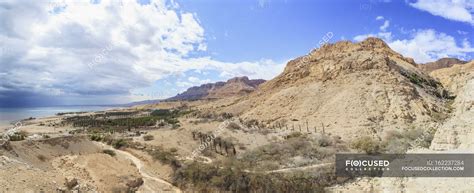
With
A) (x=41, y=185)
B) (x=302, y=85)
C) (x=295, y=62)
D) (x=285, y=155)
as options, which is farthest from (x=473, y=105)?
(x=295, y=62)

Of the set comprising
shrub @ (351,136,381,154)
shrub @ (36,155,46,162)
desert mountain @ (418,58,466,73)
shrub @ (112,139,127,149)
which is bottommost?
shrub @ (351,136,381,154)

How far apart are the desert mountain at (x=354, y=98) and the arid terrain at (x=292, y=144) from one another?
0.15 metres

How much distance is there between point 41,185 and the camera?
19.8m

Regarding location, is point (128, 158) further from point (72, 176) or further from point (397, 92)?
point (397, 92)

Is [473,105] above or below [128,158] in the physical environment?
above

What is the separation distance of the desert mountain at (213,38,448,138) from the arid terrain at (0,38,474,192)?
0.51ft

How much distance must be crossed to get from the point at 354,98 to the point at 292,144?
19.4 meters

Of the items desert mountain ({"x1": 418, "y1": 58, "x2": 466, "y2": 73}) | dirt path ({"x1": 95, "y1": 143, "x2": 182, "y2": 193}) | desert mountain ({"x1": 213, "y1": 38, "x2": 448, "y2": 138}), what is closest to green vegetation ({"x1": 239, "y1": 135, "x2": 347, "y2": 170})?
desert mountain ({"x1": 213, "y1": 38, "x2": 448, "y2": 138})

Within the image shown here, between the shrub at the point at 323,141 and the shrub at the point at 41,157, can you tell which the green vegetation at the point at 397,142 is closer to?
the shrub at the point at 323,141

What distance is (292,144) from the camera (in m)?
37.3

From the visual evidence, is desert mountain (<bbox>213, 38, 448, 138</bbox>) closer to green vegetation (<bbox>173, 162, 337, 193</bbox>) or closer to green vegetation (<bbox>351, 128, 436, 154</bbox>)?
green vegetation (<bbox>351, 128, 436, 154</bbox>)

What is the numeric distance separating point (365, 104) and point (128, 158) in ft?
103

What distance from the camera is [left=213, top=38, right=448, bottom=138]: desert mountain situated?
154 ft

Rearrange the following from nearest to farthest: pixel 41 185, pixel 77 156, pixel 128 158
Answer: pixel 41 185 < pixel 77 156 < pixel 128 158
